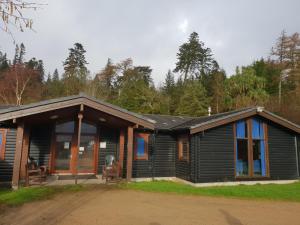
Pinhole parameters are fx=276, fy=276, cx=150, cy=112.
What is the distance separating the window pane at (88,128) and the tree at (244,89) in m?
18.9

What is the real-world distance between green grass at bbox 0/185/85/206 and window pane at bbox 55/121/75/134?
3436 mm

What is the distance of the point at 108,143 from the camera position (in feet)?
44.4

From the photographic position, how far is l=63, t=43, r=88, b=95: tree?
104ft

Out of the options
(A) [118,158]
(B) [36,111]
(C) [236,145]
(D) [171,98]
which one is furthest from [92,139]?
(D) [171,98]

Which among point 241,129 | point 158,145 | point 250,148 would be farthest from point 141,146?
point 250,148

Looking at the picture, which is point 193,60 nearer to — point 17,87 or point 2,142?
point 17,87

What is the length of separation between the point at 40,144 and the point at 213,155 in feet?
25.8

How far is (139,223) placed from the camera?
6.10 metres

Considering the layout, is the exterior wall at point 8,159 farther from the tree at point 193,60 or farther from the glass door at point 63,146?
the tree at point 193,60

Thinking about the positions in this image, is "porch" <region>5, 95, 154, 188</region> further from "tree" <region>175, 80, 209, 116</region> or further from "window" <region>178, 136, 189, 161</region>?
"tree" <region>175, 80, 209, 116</region>

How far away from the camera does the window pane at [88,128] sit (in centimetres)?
1336

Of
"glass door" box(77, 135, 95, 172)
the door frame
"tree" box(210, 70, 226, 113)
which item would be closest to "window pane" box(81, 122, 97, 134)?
the door frame

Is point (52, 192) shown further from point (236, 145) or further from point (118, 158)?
point (236, 145)

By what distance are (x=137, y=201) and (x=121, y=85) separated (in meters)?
30.2
